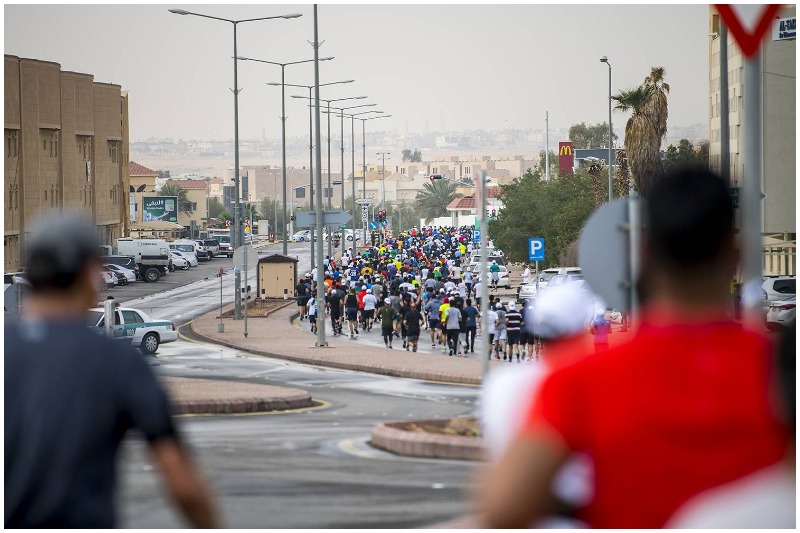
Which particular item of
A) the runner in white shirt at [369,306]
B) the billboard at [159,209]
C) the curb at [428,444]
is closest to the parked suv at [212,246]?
the billboard at [159,209]

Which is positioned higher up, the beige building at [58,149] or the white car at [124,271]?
the beige building at [58,149]

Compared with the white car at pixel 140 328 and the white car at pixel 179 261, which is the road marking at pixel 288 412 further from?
the white car at pixel 179 261

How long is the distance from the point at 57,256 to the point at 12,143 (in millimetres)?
68924

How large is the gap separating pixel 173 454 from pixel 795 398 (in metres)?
1.71

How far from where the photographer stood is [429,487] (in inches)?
481

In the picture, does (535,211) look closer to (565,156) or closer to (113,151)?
(113,151)

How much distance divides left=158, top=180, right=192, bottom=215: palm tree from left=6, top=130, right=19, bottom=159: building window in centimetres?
10812

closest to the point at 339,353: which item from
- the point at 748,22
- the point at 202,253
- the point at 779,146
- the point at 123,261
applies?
the point at 779,146

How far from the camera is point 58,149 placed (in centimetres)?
7862

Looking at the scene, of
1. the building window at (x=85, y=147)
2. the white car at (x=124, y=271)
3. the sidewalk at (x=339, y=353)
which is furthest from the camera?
the building window at (x=85, y=147)

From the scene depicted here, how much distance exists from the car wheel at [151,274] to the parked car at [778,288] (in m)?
41.1

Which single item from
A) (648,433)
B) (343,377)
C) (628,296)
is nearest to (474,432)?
(628,296)

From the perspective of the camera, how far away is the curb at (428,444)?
14477mm

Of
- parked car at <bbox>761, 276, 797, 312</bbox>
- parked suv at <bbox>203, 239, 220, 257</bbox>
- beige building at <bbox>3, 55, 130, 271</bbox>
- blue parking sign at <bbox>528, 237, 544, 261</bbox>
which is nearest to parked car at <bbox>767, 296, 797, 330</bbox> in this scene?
parked car at <bbox>761, 276, 797, 312</bbox>
